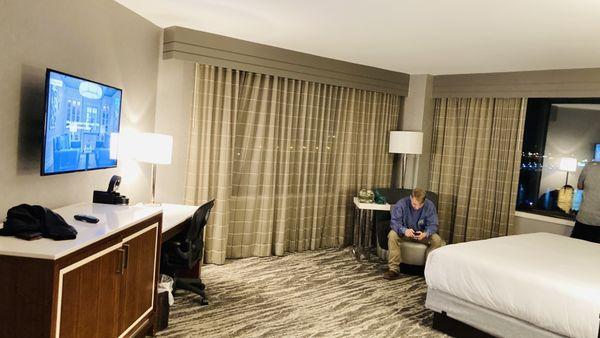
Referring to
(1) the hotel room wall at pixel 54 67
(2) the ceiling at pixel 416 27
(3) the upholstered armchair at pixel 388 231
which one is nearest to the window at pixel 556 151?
(2) the ceiling at pixel 416 27

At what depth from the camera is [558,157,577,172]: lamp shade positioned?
5543 mm

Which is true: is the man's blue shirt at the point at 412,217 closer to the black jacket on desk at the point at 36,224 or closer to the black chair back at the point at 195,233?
the black chair back at the point at 195,233

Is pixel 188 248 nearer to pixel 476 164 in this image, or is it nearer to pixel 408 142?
pixel 408 142

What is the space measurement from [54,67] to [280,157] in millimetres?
2765

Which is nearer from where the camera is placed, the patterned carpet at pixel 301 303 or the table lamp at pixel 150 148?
the patterned carpet at pixel 301 303

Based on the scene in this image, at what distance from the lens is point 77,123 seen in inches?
123

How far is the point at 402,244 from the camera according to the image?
16.5ft

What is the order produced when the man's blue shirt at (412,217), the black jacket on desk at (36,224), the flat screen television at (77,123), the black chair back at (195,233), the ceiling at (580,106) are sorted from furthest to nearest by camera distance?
the ceiling at (580,106) < the man's blue shirt at (412,217) < the black chair back at (195,233) < the flat screen television at (77,123) < the black jacket on desk at (36,224)

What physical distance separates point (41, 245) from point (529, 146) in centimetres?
547

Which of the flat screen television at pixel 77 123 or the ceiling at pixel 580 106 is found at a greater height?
the ceiling at pixel 580 106

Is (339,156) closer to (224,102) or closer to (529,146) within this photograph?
(224,102)

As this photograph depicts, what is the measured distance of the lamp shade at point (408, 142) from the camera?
599 centimetres

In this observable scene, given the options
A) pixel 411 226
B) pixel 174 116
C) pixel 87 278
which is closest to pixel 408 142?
pixel 411 226

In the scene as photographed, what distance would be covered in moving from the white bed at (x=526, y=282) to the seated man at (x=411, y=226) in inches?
37.0
